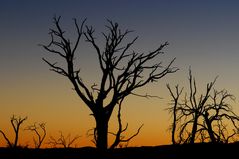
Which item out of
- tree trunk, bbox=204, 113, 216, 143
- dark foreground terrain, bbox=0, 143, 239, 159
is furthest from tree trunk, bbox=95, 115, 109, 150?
dark foreground terrain, bbox=0, 143, 239, 159

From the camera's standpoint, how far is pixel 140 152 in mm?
10148

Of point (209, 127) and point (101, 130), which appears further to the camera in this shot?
point (209, 127)

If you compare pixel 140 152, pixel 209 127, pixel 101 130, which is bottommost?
pixel 140 152

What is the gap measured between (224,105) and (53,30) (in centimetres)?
1244

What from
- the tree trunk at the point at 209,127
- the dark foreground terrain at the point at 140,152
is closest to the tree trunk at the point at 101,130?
the tree trunk at the point at 209,127

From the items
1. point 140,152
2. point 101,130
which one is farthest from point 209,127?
point 140,152

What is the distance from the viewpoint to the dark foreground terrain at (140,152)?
931cm

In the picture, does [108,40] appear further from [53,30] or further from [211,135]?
[211,135]

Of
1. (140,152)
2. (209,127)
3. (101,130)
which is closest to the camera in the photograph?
(140,152)

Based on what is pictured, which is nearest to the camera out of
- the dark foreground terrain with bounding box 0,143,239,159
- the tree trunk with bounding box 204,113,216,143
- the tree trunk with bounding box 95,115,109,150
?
the dark foreground terrain with bounding box 0,143,239,159

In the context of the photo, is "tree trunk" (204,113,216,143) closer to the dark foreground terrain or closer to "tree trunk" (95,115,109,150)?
"tree trunk" (95,115,109,150)

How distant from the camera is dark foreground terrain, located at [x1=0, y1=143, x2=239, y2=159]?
30.5ft

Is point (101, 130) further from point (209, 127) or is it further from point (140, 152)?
point (140, 152)

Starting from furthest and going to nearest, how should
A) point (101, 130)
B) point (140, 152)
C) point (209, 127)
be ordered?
1. point (209, 127)
2. point (101, 130)
3. point (140, 152)
